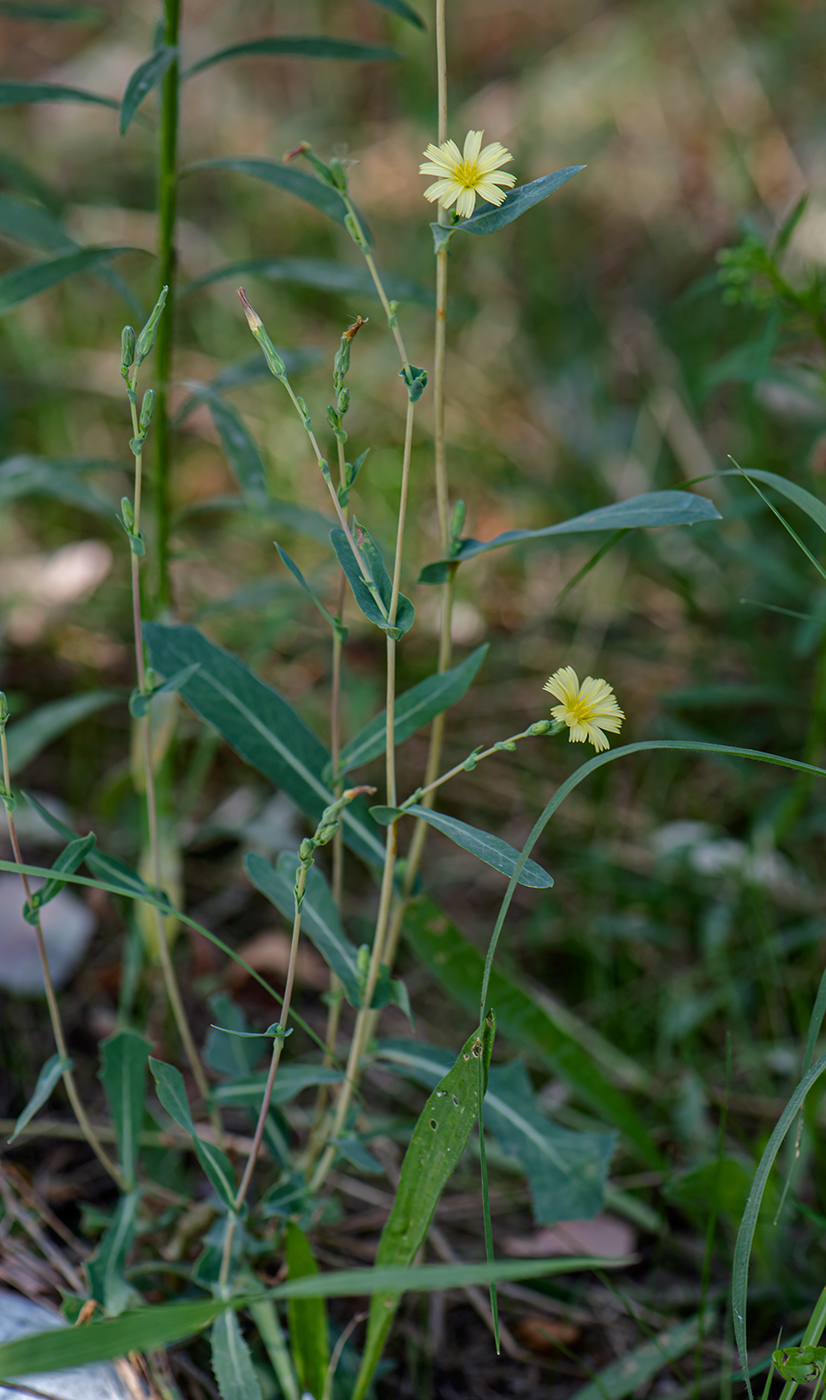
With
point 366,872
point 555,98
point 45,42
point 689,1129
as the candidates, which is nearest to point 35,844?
point 366,872

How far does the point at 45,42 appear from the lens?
3.94m

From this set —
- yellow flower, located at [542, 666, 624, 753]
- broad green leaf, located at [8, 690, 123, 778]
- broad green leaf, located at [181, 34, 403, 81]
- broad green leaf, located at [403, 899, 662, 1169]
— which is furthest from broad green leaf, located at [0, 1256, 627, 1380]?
broad green leaf, located at [181, 34, 403, 81]

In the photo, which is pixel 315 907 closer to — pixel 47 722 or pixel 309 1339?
pixel 309 1339

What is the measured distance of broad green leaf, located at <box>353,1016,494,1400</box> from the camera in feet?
2.79

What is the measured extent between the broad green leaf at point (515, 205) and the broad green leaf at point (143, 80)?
437 mm

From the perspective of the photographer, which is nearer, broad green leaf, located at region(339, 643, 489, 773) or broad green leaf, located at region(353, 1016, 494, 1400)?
broad green leaf, located at region(353, 1016, 494, 1400)

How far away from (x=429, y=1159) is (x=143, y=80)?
3.60ft

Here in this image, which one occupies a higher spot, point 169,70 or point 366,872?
point 169,70

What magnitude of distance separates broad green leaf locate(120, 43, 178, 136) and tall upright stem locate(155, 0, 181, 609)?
0.04 meters

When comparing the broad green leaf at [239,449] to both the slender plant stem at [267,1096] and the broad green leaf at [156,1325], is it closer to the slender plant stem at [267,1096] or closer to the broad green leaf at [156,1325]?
the slender plant stem at [267,1096]

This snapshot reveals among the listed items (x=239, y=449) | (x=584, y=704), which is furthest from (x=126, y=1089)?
(x=239, y=449)

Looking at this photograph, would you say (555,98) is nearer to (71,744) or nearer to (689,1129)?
(71,744)

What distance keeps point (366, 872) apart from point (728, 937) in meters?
0.59

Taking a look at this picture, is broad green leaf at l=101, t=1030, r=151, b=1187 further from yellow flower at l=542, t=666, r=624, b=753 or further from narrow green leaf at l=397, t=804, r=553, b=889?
yellow flower at l=542, t=666, r=624, b=753
